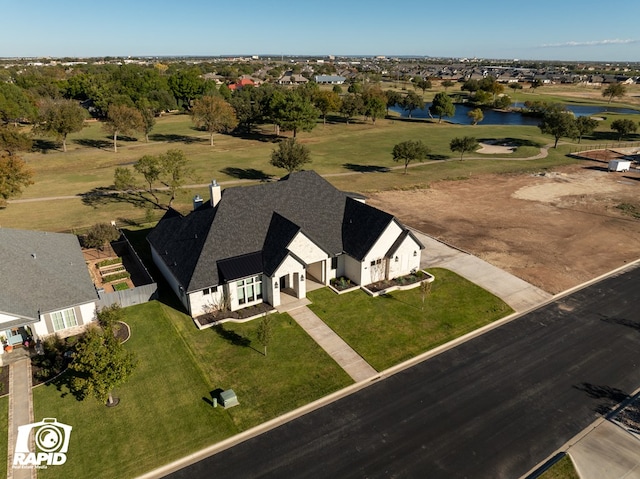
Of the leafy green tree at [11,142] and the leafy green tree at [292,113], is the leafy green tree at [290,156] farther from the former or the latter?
the leafy green tree at [11,142]

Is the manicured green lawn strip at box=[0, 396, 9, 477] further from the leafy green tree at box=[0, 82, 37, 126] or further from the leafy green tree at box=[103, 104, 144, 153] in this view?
the leafy green tree at box=[0, 82, 37, 126]

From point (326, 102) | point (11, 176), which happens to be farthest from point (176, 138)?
point (11, 176)

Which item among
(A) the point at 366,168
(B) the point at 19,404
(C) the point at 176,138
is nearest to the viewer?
(B) the point at 19,404

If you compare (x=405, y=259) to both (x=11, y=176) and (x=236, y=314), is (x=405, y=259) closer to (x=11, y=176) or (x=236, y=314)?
(x=236, y=314)

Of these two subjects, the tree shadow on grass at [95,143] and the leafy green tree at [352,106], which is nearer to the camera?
the tree shadow on grass at [95,143]

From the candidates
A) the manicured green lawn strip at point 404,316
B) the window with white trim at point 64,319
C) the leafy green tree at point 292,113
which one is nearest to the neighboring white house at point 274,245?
the manicured green lawn strip at point 404,316

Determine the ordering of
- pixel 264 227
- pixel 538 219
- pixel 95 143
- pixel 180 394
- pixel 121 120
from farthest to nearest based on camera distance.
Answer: pixel 95 143, pixel 121 120, pixel 538 219, pixel 264 227, pixel 180 394

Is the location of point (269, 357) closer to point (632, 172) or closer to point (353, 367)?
point (353, 367)

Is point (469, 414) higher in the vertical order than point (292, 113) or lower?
lower
